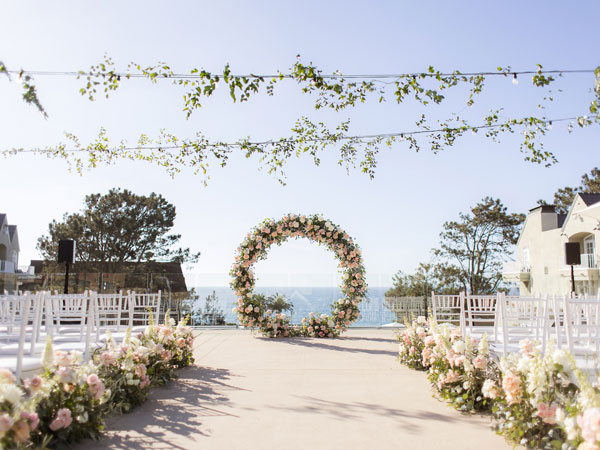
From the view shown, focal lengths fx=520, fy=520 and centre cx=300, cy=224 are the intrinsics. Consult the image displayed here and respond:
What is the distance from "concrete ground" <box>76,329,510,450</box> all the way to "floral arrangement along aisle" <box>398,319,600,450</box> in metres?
0.19

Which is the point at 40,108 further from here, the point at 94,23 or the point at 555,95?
the point at 555,95

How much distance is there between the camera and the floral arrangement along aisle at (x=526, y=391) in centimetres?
252

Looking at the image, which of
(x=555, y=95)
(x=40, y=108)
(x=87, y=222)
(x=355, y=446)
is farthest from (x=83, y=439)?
(x=87, y=222)

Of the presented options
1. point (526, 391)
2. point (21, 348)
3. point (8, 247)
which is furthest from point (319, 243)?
point (8, 247)

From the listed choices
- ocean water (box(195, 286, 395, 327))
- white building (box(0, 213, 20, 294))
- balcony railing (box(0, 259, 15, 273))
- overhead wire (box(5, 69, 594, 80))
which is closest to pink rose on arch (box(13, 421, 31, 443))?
overhead wire (box(5, 69, 594, 80))

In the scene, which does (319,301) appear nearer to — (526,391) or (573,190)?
(526,391)

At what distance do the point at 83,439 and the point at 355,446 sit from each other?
176cm

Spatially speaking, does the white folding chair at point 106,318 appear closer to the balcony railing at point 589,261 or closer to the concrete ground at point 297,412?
the concrete ground at point 297,412

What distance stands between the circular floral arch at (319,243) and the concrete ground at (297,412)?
3.04m

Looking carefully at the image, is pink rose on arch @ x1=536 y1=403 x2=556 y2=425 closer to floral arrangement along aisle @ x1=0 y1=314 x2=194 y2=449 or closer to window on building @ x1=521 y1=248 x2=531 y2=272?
floral arrangement along aisle @ x1=0 y1=314 x2=194 y2=449

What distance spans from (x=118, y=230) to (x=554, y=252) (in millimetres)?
19875

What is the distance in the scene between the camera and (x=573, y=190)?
2991 cm

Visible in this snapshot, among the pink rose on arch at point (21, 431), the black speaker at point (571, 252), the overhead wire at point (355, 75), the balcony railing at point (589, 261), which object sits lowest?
the pink rose on arch at point (21, 431)

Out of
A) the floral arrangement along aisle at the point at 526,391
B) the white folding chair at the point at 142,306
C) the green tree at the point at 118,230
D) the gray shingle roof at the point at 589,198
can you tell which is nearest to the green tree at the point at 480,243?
the gray shingle roof at the point at 589,198
